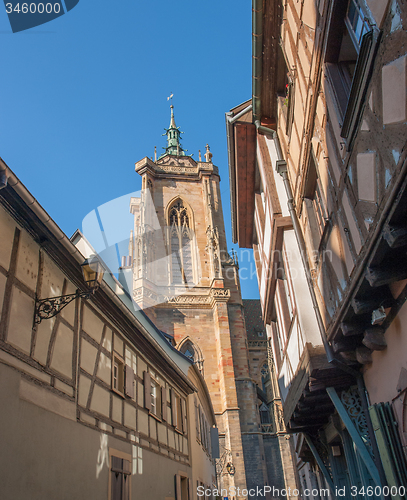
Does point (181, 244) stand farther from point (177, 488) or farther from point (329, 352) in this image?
point (329, 352)

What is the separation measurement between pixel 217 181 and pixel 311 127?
28.6 m

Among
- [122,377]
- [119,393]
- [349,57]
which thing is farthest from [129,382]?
[349,57]

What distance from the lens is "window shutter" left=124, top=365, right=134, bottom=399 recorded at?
7316 millimetres

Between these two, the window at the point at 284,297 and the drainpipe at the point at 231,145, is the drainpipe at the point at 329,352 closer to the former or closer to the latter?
the window at the point at 284,297

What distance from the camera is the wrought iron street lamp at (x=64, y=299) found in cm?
488

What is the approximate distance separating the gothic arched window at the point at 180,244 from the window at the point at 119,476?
845 inches

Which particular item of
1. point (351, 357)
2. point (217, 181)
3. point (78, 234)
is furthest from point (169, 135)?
point (351, 357)

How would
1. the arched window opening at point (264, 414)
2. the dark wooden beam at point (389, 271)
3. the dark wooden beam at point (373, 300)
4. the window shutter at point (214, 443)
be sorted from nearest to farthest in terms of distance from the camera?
1. the dark wooden beam at point (389, 271)
2. the dark wooden beam at point (373, 300)
3. the window shutter at point (214, 443)
4. the arched window opening at point (264, 414)

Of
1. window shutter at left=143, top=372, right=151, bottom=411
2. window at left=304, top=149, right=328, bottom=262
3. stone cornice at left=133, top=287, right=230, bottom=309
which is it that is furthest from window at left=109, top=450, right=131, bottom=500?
stone cornice at left=133, top=287, right=230, bottom=309

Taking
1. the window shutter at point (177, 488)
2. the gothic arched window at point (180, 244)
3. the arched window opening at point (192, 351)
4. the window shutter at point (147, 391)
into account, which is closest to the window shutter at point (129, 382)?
the window shutter at point (147, 391)

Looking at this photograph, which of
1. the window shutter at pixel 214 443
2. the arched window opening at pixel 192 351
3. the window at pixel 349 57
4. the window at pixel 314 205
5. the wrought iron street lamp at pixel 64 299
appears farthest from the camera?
the arched window opening at pixel 192 351

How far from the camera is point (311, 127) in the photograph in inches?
210

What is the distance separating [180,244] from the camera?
99.2 ft

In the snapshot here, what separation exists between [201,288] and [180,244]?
155 inches
